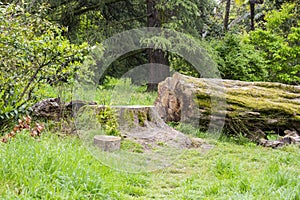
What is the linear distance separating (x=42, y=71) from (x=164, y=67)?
17.7 feet

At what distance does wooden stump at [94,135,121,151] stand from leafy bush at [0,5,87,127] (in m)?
1.01

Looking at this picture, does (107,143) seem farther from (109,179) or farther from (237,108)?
(237,108)

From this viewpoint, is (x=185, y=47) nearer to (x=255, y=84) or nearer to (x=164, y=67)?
(x=164, y=67)

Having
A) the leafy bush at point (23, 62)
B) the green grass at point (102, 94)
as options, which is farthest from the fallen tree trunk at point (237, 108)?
the leafy bush at point (23, 62)

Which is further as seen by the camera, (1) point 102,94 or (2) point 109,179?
(1) point 102,94

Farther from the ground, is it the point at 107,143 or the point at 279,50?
the point at 279,50

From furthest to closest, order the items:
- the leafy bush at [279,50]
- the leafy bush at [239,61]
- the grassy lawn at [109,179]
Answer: the leafy bush at [279,50], the leafy bush at [239,61], the grassy lawn at [109,179]

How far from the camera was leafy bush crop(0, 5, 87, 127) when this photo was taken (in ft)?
12.0

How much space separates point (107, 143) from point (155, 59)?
5555mm

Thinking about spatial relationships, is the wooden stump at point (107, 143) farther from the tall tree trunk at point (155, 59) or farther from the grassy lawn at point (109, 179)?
the tall tree trunk at point (155, 59)

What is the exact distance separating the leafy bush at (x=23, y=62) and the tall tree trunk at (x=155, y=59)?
15.9 ft

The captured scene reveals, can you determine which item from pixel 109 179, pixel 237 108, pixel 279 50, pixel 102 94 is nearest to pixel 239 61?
pixel 279 50

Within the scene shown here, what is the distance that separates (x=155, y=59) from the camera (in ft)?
30.4

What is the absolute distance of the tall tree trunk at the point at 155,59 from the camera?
9.16 metres
